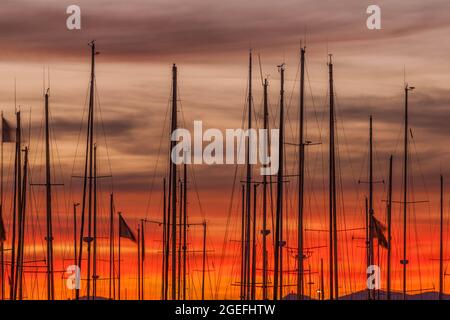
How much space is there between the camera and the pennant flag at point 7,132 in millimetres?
75688

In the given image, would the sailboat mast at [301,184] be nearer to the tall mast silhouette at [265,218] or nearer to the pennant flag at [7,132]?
the tall mast silhouette at [265,218]

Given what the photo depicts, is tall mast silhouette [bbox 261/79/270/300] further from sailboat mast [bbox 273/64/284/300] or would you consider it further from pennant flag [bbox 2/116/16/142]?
pennant flag [bbox 2/116/16/142]

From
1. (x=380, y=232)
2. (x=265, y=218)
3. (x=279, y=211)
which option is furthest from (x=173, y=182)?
(x=380, y=232)

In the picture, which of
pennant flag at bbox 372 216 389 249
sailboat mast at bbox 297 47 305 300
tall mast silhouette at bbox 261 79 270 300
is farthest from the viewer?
pennant flag at bbox 372 216 389 249

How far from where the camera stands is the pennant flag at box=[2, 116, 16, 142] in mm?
75688

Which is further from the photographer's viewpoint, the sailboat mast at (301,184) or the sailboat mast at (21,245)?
the sailboat mast at (21,245)

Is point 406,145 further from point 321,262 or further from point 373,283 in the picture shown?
point 321,262

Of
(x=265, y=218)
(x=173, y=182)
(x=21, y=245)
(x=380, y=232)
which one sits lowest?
(x=21, y=245)

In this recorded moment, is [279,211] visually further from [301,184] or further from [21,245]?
[21,245]

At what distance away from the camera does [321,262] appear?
9256 centimetres

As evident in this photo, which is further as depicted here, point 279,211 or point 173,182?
point 173,182

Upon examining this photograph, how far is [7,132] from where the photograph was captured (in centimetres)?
7581
